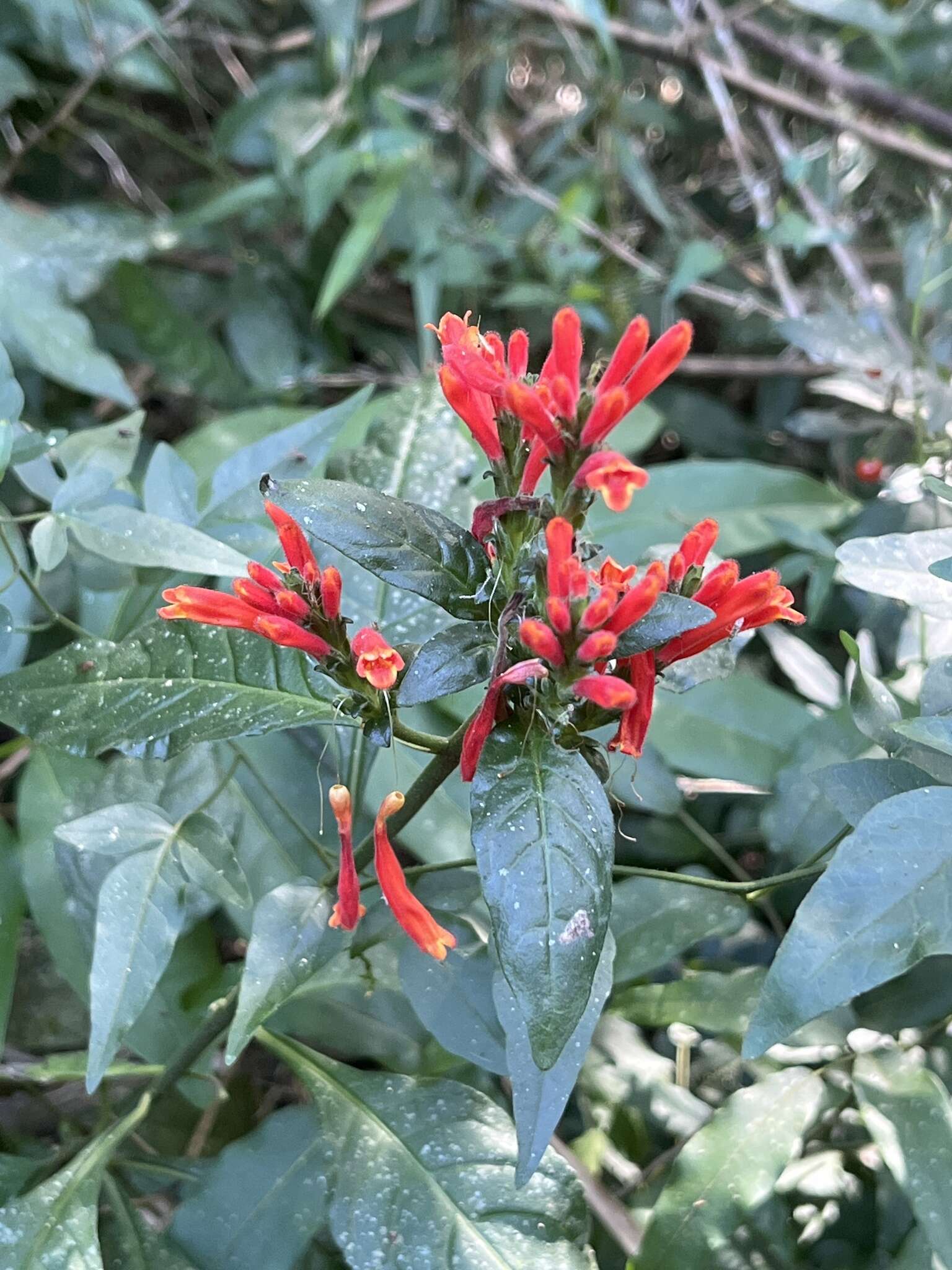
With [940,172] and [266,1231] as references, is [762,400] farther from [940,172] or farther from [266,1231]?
[266,1231]

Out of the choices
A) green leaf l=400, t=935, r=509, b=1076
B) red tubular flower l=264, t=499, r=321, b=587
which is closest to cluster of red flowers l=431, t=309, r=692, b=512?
red tubular flower l=264, t=499, r=321, b=587

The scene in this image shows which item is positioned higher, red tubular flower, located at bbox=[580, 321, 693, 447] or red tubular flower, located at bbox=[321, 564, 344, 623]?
red tubular flower, located at bbox=[580, 321, 693, 447]

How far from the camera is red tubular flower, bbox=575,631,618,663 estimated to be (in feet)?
1.39

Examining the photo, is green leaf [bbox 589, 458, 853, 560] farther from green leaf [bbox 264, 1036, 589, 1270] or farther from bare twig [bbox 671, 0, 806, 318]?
green leaf [bbox 264, 1036, 589, 1270]

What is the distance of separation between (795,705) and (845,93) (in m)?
1.07

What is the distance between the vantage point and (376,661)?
1.56 ft

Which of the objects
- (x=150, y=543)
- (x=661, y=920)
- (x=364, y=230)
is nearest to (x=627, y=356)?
(x=150, y=543)

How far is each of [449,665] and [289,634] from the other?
0.08m

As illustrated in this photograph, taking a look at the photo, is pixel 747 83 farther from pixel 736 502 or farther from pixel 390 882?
pixel 390 882

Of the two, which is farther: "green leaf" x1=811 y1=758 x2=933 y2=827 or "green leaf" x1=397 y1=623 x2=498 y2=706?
"green leaf" x1=811 y1=758 x2=933 y2=827

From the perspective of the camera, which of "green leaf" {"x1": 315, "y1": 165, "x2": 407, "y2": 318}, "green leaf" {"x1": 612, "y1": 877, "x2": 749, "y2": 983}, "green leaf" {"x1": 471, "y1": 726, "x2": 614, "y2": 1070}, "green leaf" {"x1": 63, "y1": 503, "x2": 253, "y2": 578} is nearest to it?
"green leaf" {"x1": 471, "y1": 726, "x2": 614, "y2": 1070}

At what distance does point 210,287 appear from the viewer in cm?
143

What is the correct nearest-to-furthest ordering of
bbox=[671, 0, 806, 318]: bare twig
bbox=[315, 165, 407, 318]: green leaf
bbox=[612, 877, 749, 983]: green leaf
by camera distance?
bbox=[612, 877, 749, 983]: green leaf, bbox=[315, 165, 407, 318]: green leaf, bbox=[671, 0, 806, 318]: bare twig

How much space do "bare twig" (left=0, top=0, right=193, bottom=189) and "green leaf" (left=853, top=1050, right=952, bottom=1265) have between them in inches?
55.0
